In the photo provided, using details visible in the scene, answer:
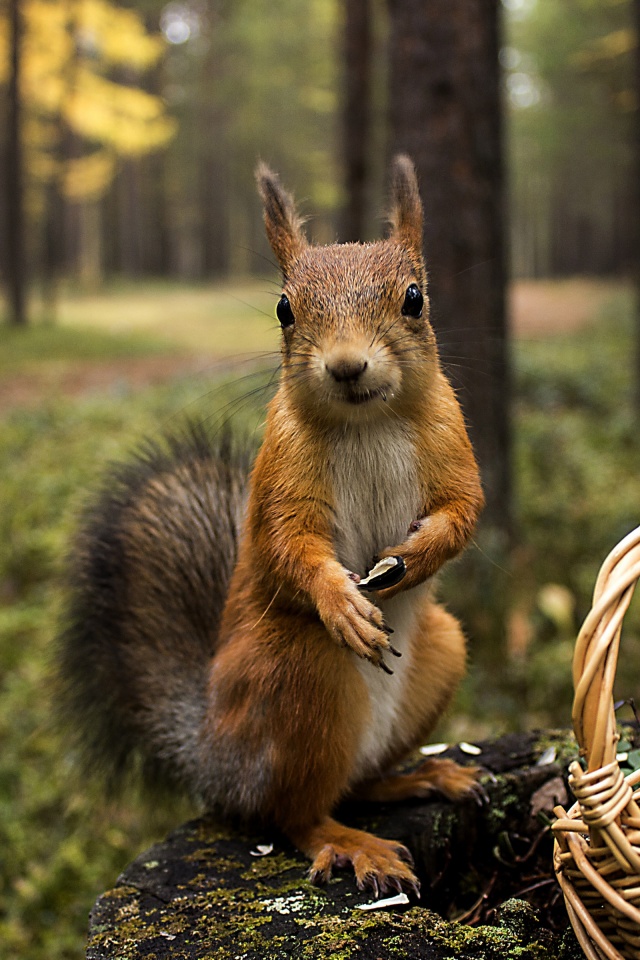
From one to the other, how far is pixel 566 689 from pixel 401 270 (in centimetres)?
271

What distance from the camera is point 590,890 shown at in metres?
1.29

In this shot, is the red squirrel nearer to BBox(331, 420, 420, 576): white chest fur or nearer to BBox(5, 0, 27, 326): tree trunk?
BBox(331, 420, 420, 576): white chest fur

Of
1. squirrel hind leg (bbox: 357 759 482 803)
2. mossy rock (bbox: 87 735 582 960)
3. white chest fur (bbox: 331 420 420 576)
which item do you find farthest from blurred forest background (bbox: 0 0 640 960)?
mossy rock (bbox: 87 735 582 960)

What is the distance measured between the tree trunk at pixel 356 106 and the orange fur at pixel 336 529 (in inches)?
260

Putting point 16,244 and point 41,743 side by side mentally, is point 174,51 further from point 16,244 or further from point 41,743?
point 41,743

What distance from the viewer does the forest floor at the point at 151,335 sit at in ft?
29.1

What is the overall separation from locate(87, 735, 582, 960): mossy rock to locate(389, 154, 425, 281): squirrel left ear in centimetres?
108

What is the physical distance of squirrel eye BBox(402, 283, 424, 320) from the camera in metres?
1.53

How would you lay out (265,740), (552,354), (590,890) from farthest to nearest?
(552,354)
(265,740)
(590,890)

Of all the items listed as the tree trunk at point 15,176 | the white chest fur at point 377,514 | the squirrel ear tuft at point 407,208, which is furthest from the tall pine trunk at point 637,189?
the tree trunk at point 15,176

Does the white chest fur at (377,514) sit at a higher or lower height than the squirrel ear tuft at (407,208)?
lower

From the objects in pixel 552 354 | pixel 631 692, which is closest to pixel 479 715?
pixel 631 692

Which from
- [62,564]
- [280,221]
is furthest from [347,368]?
[62,564]

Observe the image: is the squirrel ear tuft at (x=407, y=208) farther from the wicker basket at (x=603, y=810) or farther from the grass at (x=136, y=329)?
the grass at (x=136, y=329)
